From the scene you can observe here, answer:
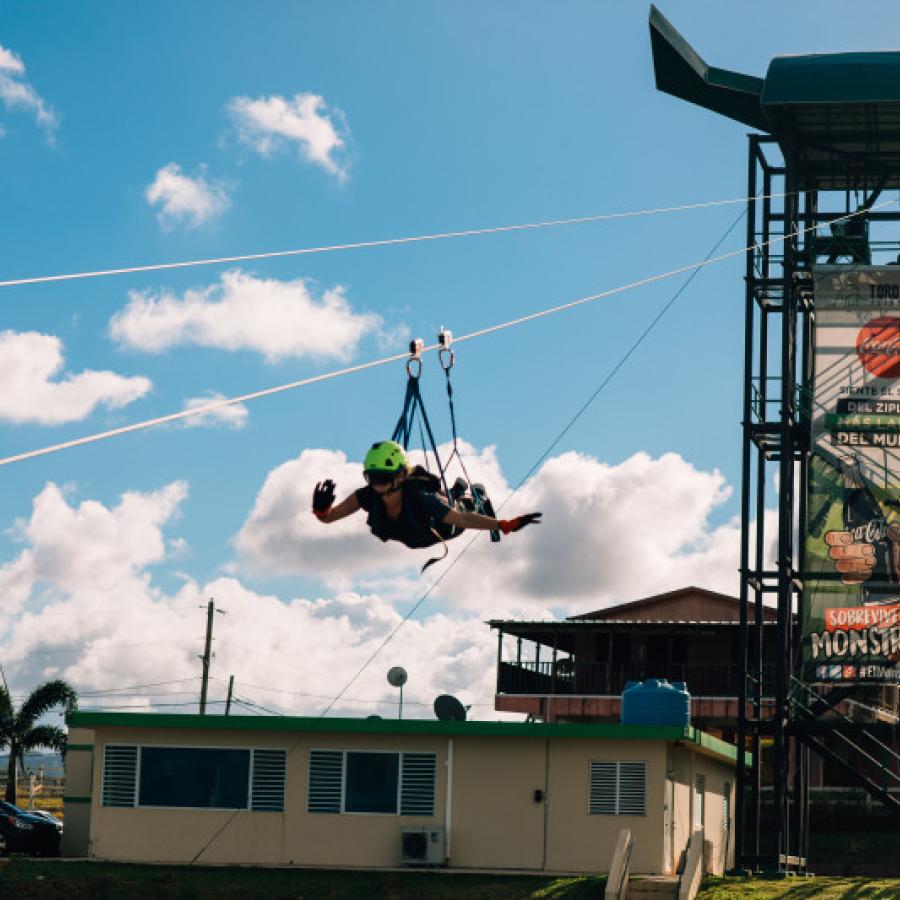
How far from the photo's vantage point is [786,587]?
40.2 m

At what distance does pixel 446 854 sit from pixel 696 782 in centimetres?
689

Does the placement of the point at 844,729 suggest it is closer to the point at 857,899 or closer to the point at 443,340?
the point at 857,899

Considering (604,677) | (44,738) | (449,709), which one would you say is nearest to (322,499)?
(449,709)

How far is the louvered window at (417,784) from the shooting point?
3378cm

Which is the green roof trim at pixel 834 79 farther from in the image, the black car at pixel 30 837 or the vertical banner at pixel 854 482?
the black car at pixel 30 837

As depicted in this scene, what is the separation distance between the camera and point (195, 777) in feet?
113

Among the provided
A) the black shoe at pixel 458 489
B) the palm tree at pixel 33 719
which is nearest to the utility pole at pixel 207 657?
the palm tree at pixel 33 719

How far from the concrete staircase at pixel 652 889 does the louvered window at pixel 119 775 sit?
1042cm

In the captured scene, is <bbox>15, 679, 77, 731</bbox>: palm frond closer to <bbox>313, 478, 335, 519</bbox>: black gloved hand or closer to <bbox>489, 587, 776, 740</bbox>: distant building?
<bbox>489, 587, 776, 740</bbox>: distant building

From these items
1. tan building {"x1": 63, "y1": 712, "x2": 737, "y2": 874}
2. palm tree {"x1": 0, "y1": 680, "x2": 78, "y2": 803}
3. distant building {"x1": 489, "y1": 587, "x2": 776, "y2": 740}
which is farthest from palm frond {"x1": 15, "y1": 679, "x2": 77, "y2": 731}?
tan building {"x1": 63, "y1": 712, "x2": 737, "y2": 874}

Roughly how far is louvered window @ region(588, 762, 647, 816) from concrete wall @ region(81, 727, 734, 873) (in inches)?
4.7

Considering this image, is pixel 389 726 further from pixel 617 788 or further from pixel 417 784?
pixel 617 788

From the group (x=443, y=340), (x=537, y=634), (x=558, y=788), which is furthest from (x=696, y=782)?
(x=537, y=634)

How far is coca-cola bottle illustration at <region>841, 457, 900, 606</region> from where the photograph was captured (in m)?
40.4
